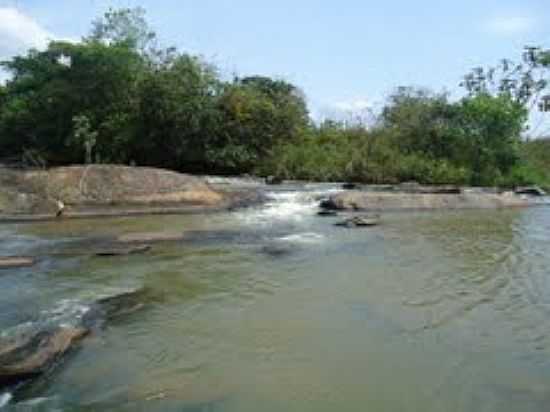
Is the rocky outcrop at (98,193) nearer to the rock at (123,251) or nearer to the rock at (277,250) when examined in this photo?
the rock at (123,251)

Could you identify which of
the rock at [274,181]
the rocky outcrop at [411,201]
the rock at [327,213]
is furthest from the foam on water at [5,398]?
the rock at [274,181]

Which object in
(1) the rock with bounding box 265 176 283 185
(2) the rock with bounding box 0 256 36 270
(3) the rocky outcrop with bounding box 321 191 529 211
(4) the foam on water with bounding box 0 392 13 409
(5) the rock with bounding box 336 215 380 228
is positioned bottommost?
(4) the foam on water with bounding box 0 392 13 409

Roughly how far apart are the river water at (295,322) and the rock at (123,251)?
1.05 feet

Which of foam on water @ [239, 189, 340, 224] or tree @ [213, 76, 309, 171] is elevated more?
tree @ [213, 76, 309, 171]

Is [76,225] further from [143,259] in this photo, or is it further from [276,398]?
[276,398]

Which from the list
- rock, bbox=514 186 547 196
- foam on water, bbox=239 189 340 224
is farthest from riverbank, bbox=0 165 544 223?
rock, bbox=514 186 547 196

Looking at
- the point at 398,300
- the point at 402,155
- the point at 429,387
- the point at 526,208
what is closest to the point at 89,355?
the point at 429,387

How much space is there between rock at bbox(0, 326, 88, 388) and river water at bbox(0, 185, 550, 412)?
0.16 metres

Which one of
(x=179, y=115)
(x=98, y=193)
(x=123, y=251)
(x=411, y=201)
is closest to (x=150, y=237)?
(x=123, y=251)

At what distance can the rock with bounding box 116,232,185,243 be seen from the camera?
1413cm

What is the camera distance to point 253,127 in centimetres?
3331

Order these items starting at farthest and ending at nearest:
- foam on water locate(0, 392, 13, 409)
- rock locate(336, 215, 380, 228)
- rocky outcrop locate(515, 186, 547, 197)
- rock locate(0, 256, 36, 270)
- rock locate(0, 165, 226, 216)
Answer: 1. rocky outcrop locate(515, 186, 547, 197)
2. rock locate(0, 165, 226, 216)
3. rock locate(336, 215, 380, 228)
4. rock locate(0, 256, 36, 270)
5. foam on water locate(0, 392, 13, 409)

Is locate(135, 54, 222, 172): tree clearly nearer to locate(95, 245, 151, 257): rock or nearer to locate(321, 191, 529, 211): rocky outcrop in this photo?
locate(321, 191, 529, 211): rocky outcrop

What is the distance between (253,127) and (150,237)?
19.4 m
